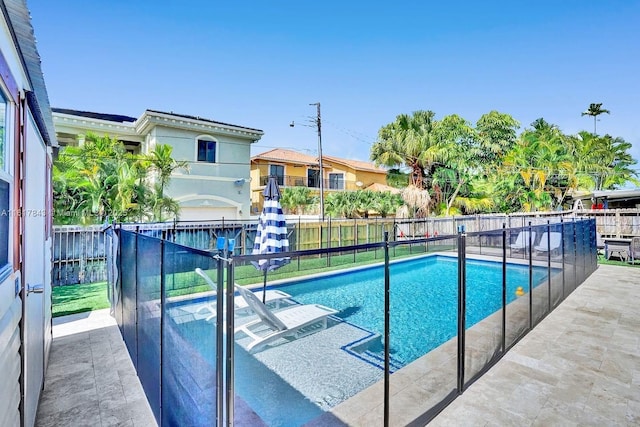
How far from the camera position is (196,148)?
630 inches

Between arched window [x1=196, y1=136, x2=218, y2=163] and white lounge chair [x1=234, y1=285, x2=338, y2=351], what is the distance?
1400 centimetres

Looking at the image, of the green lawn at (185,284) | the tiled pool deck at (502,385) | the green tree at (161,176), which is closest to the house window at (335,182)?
the green tree at (161,176)

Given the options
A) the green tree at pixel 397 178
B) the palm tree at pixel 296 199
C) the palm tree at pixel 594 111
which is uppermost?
the palm tree at pixel 594 111

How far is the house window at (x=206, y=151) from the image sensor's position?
16172 millimetres

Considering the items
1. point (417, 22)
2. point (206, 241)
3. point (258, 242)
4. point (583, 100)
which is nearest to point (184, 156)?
point (206, 241)

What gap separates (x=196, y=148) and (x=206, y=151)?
1.64 ft

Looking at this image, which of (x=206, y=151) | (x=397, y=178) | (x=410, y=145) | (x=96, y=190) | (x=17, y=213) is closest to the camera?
(x=17, y=213)

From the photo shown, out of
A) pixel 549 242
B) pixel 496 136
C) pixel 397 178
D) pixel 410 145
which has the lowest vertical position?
pixel 549 242

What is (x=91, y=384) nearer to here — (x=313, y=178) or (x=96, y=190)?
(x=96, y=190)

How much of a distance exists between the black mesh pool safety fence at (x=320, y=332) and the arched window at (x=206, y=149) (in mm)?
12691

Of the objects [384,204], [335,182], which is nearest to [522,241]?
[384,204]

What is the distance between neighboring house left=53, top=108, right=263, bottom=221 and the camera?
14.7 meters

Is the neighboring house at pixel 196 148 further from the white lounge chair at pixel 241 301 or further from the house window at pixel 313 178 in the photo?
the white lounge chair at pixel 241 301

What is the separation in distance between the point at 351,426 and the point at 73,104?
20995mm
